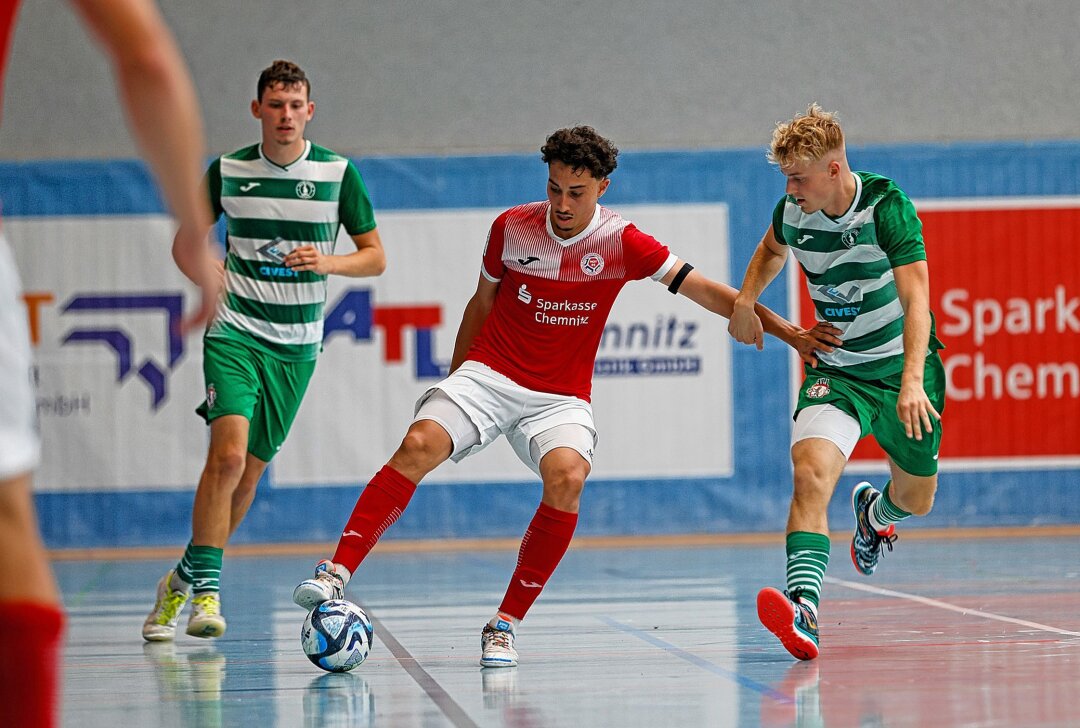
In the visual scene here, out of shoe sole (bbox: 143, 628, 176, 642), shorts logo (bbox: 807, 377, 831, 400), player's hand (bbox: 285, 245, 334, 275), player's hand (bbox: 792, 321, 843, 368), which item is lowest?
shoe sole (bbox: 143, 628, 176, 642)

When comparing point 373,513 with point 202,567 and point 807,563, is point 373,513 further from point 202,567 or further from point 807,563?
point 807,563

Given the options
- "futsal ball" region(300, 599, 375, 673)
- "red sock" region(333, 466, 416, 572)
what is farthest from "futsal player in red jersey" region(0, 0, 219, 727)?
"red sock" region(333, 466, 416, 572)

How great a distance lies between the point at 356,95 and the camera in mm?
10523

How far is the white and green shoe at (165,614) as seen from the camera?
502 cm

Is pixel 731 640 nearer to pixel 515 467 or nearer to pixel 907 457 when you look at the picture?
pixel 907 457

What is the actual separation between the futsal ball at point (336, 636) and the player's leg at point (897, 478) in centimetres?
181

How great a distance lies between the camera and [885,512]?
18.4 feet

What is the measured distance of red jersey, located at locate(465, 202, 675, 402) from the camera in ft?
15.0

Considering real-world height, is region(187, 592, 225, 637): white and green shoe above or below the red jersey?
below

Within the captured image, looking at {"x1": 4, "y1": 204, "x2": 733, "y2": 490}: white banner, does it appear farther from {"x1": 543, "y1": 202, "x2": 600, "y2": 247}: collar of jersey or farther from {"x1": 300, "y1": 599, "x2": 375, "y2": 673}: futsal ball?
{"x1": 300, "y1": 599, "x2": 375, "y2": 673}: futsal ball

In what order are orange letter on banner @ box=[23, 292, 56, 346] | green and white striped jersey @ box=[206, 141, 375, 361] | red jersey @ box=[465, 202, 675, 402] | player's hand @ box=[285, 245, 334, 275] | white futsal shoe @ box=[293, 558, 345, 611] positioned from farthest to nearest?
orange letter on banner @ box=[23, 292, 56, 346] → green and white striped jersey @ box=[206, 141, 375, 361] → player's hand @ box=[285, 245, 334, 275] → red jersey @ box=[465, 202, 675, 402] → white futsal shoe @ box=[293, 558, 345, 611]

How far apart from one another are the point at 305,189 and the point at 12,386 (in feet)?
12.1

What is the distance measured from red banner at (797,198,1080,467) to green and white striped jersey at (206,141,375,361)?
218 inches

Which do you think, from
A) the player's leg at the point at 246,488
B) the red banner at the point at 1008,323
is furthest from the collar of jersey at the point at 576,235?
the red banner at the point at 1008,323
